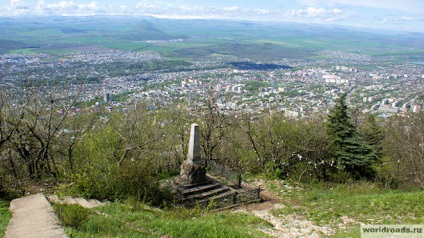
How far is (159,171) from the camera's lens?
14680 mm

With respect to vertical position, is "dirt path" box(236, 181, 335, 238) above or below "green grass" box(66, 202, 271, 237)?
below

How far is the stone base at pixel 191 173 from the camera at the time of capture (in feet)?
40.8

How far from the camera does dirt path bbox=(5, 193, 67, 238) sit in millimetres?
6613

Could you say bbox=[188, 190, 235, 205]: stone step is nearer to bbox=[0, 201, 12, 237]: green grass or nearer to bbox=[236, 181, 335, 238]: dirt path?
bbox=[236, 181, 335, 238]: dirt path

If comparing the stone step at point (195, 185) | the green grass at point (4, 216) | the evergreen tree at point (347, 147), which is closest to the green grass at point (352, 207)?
the evergreen tree at point (347, 147)

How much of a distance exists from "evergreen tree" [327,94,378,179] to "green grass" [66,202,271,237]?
7.12 metres

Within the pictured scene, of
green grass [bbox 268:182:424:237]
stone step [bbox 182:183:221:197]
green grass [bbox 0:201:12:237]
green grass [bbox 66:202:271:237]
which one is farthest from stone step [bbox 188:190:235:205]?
green grass [bbox 0:201:12:237]

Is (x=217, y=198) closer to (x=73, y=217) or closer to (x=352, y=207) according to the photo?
(x=352, y=207)

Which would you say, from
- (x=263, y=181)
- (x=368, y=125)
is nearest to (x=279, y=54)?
(x=368, y=125)

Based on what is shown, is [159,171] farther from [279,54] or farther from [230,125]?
[279,54]

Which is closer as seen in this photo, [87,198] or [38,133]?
[87,198]

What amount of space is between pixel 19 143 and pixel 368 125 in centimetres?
1963

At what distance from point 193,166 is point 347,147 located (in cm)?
701

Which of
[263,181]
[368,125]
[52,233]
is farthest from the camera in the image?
[368,125]
